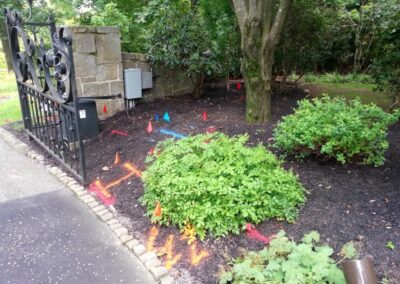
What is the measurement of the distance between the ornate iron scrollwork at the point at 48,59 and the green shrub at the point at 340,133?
2.08 metres

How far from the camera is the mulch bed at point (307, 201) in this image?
2344 millimetres

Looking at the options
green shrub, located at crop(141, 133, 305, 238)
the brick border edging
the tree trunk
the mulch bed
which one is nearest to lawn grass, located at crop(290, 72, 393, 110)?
the mulch bed

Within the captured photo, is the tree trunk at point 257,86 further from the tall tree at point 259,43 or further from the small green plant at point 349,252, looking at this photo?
the small green plant at point 349,252

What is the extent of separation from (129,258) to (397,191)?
86.6 inches

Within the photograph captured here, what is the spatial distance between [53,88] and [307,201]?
8.88ft

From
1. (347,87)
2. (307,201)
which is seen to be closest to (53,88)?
(307,201)

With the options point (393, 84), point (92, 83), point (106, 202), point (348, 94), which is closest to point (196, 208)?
point (106, 202)

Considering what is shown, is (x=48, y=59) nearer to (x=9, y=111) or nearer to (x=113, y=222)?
(x=113, y=222)

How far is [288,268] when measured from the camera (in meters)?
2.01

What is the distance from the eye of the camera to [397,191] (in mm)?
2867

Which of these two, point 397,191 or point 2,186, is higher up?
point 397,191

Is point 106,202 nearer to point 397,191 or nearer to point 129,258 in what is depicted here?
point 129,258

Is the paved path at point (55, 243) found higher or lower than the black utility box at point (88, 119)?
lower

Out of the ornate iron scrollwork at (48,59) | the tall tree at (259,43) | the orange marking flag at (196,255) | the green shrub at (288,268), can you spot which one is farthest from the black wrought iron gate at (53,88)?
the tall tree at (259,43)
